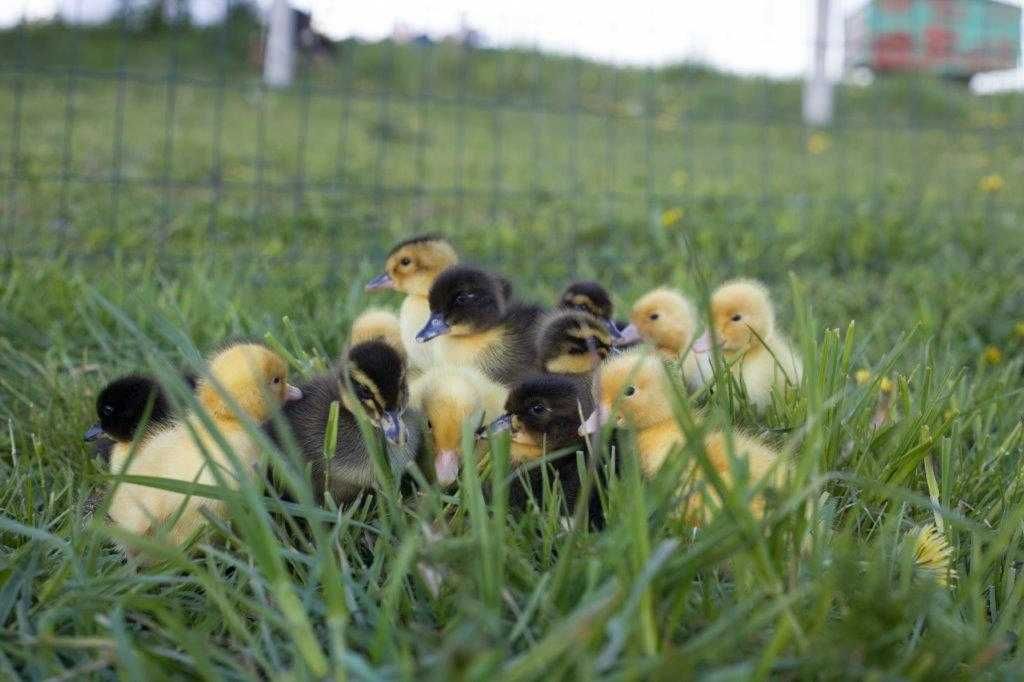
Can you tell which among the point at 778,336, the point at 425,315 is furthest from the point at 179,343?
the point at 778,336

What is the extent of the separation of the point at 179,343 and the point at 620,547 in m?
0.72

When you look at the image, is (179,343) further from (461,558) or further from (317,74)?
(317,74)

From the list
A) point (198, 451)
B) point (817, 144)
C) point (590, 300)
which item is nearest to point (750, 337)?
point (590, 300)

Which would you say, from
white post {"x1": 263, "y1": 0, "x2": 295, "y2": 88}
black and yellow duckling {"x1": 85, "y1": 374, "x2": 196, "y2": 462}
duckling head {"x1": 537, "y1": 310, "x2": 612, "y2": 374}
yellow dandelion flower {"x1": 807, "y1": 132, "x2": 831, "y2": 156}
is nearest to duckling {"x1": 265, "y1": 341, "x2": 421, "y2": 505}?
black and yellow duckling {"x1": 85, "y1": 374, "x2": 196, "y2": 462}

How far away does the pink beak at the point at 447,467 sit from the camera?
165 cm

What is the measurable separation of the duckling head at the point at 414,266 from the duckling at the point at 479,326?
354 mm

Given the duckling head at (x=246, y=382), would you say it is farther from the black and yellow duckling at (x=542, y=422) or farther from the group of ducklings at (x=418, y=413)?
the black and yellow duckling at (x=542, y=422)

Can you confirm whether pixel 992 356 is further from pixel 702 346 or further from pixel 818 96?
pixel 818 96

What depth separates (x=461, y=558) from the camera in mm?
1196

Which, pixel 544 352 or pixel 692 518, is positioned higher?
pixel 544 352

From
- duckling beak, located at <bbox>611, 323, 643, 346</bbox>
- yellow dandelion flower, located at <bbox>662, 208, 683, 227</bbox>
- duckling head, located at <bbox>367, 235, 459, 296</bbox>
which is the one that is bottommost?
duckling beak, located at <bbox>611, 323, 643, 346</bbox>

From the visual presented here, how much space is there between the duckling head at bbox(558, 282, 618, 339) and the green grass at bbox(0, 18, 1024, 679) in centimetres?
42

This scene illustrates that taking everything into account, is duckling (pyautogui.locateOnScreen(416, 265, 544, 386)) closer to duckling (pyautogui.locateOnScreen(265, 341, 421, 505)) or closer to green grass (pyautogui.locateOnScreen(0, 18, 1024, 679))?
green grass (pyautogui.locateOnScreen(0, 18, 1024, 679))

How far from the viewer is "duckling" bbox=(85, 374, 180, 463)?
1.88 meters
